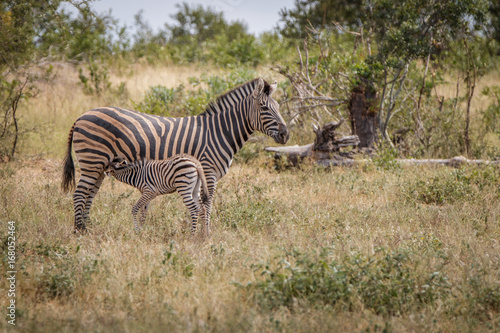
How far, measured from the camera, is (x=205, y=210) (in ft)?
22.0

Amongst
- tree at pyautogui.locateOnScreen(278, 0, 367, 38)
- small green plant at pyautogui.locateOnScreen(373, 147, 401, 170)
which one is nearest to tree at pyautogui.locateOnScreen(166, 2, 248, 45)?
tree at pyautogui.locateOnScreen(278, 0, 367, 38)

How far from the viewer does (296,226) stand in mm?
6754

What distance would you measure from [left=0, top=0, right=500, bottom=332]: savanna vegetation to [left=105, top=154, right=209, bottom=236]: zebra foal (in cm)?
37

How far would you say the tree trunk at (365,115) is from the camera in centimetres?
1153

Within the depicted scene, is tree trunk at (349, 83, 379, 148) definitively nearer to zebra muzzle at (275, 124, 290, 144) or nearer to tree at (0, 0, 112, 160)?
zebra muzzle at (275, 124, 290, 144)

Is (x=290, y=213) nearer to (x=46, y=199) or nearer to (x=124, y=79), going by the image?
(x=46, y=199)

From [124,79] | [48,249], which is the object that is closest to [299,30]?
[124,79]

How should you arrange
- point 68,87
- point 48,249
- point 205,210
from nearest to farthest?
point 48,249 < point 205,210 < point 68,87

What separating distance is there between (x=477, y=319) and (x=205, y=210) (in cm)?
363

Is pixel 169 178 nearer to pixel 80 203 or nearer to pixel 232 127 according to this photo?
pixel 232 127

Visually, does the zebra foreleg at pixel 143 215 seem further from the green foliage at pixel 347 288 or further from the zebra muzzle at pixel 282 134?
the green foliage at pixel 347 288

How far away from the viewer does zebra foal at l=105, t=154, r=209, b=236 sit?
654cm

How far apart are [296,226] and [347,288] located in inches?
90.8

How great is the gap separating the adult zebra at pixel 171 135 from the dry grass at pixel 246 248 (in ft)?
2.19
